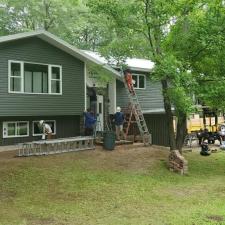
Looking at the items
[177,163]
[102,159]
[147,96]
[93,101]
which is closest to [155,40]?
[177,163]

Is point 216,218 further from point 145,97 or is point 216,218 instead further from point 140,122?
point 145,97

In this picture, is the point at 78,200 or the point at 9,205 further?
the point at 78,200

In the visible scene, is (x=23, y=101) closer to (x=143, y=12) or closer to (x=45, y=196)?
(x=143, y=12)

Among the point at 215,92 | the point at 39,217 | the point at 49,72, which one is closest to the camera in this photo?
the point at 39,217

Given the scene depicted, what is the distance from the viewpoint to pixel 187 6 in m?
19.7

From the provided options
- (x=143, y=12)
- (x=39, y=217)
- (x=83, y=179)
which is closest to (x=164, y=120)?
(x=143, y=12)

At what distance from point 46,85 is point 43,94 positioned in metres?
0.54

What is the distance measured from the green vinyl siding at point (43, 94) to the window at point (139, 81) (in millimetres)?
5008

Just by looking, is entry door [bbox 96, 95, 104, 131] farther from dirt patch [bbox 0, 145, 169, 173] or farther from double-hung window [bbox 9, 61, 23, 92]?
double-hung window [bbox 9, 61, 23, 92]

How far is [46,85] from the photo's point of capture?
2348 centimetres

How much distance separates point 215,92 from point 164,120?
9.40 metres

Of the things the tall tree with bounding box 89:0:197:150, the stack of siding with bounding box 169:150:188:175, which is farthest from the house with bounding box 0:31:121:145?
the stack of siding with bounding box 169:150:188:175

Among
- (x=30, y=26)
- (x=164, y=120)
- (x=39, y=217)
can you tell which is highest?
(x=30, y=26)

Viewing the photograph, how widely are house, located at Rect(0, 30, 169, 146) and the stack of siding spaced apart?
22.5 ft
